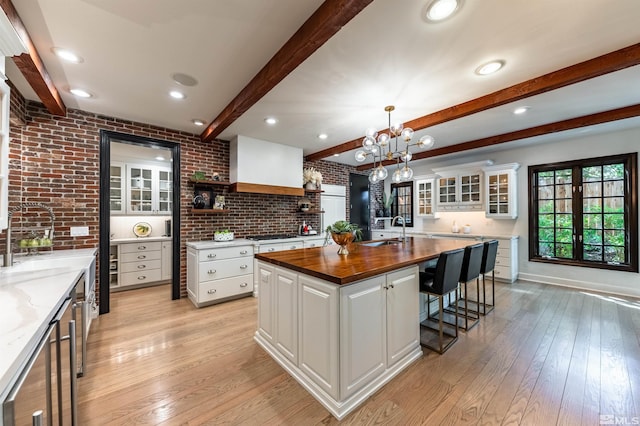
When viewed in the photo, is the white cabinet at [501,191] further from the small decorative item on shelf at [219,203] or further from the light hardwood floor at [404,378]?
the small decorative item on shelf at [219,203]

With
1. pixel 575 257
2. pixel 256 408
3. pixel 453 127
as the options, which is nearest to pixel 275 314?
pixel 256 408

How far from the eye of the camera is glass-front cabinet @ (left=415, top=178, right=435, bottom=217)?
5.91m

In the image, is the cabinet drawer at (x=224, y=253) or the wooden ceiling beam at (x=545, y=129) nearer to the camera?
the wooden ceiling beam at (x=545, y=129)

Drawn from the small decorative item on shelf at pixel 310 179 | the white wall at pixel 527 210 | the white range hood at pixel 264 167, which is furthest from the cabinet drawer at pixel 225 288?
the white wall at pixel 527 210

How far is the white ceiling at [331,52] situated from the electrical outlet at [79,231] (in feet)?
4.81

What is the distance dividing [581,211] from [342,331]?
5167 mm

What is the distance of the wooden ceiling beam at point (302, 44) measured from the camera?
1.49 meters

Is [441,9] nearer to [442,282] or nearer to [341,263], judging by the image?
[341,263]

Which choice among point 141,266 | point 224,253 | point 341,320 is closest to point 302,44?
point 341,320

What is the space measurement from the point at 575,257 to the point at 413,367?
4.35 metres

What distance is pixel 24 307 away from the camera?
3.82 feet

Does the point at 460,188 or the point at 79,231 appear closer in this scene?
the point at 79,231

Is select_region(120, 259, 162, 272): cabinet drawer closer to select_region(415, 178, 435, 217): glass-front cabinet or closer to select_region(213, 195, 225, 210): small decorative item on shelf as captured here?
select_region(213, 195, 225, 210): small decorative item on shelf

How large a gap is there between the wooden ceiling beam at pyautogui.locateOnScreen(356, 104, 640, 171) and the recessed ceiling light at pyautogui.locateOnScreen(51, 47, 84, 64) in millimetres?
5153
